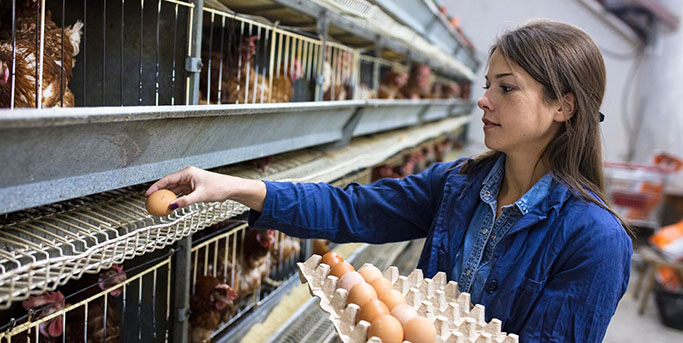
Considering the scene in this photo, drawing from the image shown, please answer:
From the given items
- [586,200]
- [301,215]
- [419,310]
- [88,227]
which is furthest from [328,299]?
[586,200]

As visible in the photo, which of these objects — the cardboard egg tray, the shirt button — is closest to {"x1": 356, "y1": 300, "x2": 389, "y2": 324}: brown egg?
the cardboard egg tray

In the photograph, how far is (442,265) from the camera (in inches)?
56.5

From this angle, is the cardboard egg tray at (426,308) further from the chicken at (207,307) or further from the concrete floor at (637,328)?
the concrete floor at (637,328)

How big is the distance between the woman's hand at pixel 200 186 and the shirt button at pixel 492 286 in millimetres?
655

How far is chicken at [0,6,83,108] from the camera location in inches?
45.4

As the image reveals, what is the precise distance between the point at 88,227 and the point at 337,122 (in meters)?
1.54

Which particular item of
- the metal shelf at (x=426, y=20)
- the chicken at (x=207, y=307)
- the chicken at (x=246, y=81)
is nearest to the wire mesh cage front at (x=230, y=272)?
the chicken at (x=207, y=307)

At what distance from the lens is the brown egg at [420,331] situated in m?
1.01

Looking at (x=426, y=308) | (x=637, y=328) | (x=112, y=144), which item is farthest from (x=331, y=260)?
(x=637, y=328)

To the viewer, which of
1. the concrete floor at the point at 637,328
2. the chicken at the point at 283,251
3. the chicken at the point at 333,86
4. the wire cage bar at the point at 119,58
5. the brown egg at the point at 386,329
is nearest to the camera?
the brown egg at the point at 386,329

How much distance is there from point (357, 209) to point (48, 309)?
0.88 metres

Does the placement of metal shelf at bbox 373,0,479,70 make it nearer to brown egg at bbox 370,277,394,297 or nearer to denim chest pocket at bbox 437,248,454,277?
denim chest pocket at bbox 437,248,454,277

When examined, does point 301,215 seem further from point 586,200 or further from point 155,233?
point 586,200

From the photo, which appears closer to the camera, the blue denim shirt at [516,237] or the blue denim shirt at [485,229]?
the blue denim shirt at [516,237]
